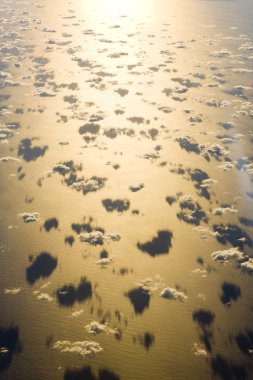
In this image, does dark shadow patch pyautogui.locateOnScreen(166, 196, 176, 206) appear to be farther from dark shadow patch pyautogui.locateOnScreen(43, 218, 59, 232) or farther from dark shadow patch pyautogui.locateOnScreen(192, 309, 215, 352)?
dark shadow patch pyautogui.locateOnScreen(192, 309, 215, 352)

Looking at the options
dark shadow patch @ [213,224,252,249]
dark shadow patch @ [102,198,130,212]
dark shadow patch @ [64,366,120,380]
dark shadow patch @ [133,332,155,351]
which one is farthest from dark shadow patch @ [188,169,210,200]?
dark shadow patch @ [64,366,120,380]

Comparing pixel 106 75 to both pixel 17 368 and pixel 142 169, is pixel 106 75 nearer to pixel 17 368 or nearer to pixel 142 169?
pixel 142 169

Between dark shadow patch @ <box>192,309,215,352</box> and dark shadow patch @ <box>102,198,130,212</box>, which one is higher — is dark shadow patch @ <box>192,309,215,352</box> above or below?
below

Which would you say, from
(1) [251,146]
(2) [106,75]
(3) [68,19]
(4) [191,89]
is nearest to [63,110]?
(2) [106,75]

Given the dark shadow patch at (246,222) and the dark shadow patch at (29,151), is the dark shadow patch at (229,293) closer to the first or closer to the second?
the dark shadow patch at (246,222)

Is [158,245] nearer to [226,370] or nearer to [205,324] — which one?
[205,324]

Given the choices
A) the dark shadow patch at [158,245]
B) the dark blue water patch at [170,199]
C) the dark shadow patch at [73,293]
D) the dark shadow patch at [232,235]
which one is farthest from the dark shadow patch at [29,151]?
the dark shadow patch at [232,235]
